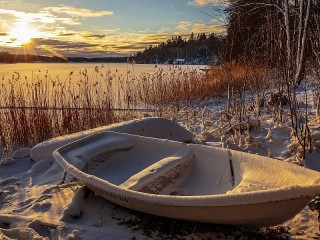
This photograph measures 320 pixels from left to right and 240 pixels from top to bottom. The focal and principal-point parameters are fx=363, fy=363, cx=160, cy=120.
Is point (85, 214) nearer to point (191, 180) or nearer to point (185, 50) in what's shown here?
point (191, 180)

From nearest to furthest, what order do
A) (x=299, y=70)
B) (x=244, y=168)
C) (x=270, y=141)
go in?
(x=244, y=168) < (x=270, y=141) < (x=299, y=70)

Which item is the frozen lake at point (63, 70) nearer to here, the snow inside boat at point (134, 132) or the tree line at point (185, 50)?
the snow inside boat at point (134, 132)

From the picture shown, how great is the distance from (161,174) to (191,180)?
0.34m

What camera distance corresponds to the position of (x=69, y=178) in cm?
396

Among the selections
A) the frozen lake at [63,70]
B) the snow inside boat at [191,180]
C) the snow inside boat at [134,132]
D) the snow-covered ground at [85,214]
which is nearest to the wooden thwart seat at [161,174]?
the snow inside boat at [191,180]

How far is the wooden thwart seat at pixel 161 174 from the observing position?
290 cm

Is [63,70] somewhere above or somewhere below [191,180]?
above

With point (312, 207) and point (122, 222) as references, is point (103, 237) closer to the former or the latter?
point (122, 222)

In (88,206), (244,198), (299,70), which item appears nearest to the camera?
(244,198)

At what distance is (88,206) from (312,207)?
6.18 feet

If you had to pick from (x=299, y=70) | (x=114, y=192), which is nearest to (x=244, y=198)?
(x=114, y=192)

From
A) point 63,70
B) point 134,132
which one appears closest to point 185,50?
point 63,70

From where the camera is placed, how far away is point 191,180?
3.21 metres

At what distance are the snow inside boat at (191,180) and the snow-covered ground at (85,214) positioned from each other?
0.19 m
